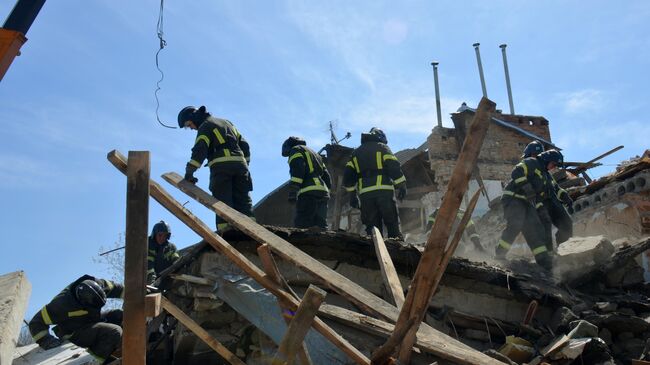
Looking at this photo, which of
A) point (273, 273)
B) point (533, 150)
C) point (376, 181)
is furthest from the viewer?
point (533, 150)

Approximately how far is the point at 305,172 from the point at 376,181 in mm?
994

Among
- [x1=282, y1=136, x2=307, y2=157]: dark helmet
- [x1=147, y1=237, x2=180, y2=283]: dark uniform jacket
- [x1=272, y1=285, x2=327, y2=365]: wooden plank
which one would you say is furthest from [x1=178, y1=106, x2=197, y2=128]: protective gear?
[x1=272, y1=285, x2=327, y2=365]: wooden plank

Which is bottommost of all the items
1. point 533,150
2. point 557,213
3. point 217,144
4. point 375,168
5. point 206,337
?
point 206,337

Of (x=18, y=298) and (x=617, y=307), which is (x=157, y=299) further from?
(x=617, y=307)

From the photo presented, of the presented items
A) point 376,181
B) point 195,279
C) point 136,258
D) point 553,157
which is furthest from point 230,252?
point 553,157

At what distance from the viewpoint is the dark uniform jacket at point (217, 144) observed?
745 cm

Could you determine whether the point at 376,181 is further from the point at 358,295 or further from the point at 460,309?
the point at 358,295

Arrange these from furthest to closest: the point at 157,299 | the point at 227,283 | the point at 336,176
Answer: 1. the point at 336,176
2. the point at 227,283
3. the point at 157,299

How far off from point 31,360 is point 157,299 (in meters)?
5.74

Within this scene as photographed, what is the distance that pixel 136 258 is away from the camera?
3025mm

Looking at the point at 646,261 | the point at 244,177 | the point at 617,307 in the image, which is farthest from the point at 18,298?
the point at 646,261

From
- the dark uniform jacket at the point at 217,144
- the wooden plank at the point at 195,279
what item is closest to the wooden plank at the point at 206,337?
the wooden plank at the point at 195,279

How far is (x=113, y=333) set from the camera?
6.13 m

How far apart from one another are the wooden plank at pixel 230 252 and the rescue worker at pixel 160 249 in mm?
4492
